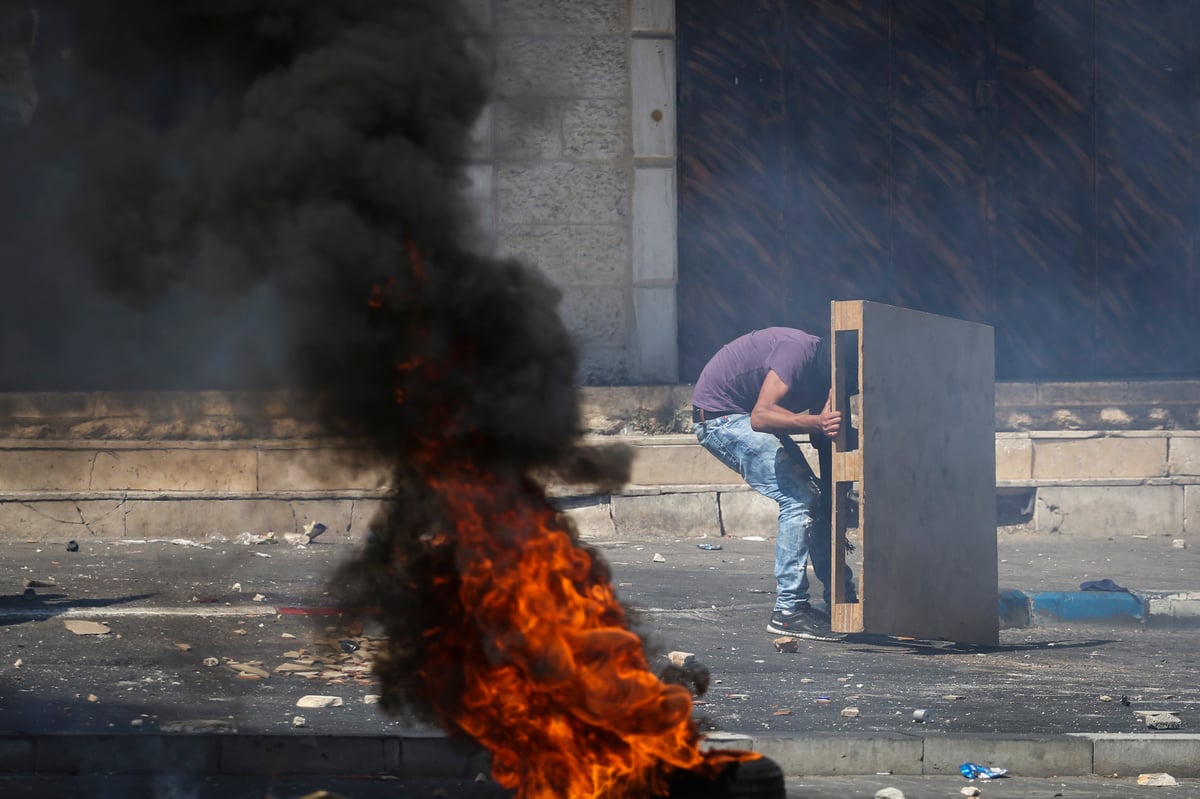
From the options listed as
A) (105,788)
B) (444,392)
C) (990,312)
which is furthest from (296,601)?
(990,312)

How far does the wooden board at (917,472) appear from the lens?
21.0 feet

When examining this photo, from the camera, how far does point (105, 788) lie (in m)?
4.30

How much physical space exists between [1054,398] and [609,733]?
26.3 ft

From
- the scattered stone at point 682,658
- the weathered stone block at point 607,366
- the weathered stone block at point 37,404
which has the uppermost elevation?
the weathered stone block at point 607,366

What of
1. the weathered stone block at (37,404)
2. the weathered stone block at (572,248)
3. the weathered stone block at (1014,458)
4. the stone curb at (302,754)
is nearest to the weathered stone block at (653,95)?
the weathered stone block at (572,248)

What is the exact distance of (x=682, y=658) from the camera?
242 inches

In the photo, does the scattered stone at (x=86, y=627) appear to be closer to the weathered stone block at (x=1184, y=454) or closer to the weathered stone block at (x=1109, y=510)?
the weathered stone block at (x=1109, y=510)

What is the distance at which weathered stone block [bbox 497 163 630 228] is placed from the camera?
35.0 ft

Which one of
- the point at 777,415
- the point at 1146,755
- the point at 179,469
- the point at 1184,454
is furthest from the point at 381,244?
the point at 1184,454

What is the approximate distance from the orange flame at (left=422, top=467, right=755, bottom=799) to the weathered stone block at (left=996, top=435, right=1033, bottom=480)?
23.5 ft

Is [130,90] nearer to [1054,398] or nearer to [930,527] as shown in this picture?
[930,527]

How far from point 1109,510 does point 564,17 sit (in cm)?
558

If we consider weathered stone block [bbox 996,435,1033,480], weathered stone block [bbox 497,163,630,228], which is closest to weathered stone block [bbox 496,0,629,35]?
weathered stone block [bbox 497,163,630,228]

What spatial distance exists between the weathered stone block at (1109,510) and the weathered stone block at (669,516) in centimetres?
252
